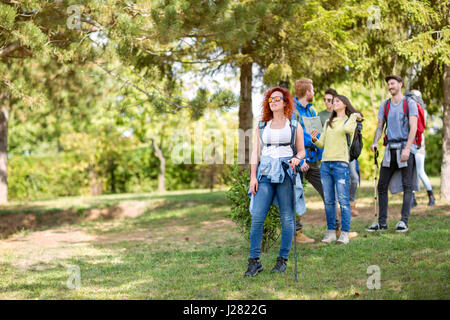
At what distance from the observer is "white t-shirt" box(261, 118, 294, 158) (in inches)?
182

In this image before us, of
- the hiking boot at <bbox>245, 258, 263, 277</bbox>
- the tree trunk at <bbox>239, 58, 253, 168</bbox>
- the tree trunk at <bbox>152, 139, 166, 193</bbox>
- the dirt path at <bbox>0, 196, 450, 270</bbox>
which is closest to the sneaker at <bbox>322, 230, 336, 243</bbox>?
the hiking boot at <bbox>245, 258, 263, 277</bbox>

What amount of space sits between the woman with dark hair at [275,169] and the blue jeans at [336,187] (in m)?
1.17

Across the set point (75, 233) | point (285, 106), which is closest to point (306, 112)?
point (285, 106)

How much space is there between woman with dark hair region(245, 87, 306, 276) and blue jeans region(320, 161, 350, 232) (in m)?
1.17

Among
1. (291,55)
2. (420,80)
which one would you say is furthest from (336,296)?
(420,80)

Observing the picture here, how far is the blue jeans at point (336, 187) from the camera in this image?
18.7 ft

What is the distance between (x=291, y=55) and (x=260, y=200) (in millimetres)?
6311

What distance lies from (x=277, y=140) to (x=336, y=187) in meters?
1.51

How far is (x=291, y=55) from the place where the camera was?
10.2 metres

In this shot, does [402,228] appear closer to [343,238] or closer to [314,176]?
[343,238]

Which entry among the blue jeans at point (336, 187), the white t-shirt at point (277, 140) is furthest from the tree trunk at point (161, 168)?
the white t-shirt at point (277, 140)

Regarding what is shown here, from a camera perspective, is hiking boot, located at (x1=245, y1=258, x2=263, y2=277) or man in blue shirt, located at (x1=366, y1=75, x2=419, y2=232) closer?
hiking boot, located at (x1=245, y1=258, x2=263, y2=277)

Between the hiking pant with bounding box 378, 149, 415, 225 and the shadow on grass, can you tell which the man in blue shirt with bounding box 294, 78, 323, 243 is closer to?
the hiking pant with bounding box 378, 149, 415, 225

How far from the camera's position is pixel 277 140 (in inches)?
182
